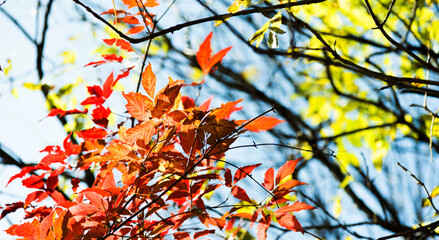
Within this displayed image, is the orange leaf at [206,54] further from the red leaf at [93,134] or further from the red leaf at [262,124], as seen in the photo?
the red leaf at [93,134]

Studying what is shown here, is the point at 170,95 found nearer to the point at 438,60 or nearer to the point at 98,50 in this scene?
the point at 98,50

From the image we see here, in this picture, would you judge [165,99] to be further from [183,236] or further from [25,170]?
[25,170]

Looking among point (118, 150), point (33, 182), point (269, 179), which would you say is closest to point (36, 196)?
point (33, 182)

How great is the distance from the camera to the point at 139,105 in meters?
0.75

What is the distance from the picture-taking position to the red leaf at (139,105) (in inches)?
Answer: 28.9

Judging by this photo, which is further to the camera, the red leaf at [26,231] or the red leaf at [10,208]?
the red leaf at [10,208]

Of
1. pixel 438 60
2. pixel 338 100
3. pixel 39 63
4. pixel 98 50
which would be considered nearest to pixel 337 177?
pixel 338 100

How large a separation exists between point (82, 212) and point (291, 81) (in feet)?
6.71

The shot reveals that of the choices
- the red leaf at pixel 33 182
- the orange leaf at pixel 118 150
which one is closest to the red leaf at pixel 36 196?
the red leaf at pixel 33 182

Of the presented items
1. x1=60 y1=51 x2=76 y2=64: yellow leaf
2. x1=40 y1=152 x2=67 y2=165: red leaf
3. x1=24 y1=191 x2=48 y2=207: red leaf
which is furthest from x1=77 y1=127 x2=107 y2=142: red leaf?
x1=60 y1=51 x2=76 y2=64: yellow leaf

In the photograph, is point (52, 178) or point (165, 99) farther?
point (52, 178)

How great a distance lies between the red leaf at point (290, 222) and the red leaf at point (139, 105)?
365 mm

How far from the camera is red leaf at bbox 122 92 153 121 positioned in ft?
2.41

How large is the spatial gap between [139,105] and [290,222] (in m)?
0.41
